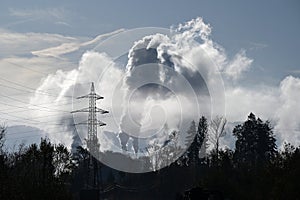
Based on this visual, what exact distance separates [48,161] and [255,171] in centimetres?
2942

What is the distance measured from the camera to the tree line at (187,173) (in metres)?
40.6

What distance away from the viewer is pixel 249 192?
2783 inches

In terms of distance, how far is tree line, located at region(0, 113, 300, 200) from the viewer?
40562mm

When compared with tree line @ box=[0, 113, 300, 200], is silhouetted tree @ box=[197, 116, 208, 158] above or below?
above

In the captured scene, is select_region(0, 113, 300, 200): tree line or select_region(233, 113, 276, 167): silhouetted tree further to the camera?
select_region(233, 113, 276, 167): silhouetted tree

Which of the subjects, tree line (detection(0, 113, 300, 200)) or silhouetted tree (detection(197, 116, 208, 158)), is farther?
silhouetted tree (detection(197, 116, 208, 158))

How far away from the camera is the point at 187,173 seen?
117625 millimetres

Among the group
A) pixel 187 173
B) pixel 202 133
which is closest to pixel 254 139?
pixel 202 133

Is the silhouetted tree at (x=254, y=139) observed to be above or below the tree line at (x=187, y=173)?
above

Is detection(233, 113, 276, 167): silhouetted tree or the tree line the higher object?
detection(233, 113, 276, 167): silhouetted tree

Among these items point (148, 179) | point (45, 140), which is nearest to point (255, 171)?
point (45, 140)

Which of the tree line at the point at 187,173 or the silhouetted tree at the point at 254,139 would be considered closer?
the tree line at the point at 187,173

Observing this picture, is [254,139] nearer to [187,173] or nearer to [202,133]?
[202,133]

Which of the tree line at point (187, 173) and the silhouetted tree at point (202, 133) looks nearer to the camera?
the tree line at point (187, 173)
